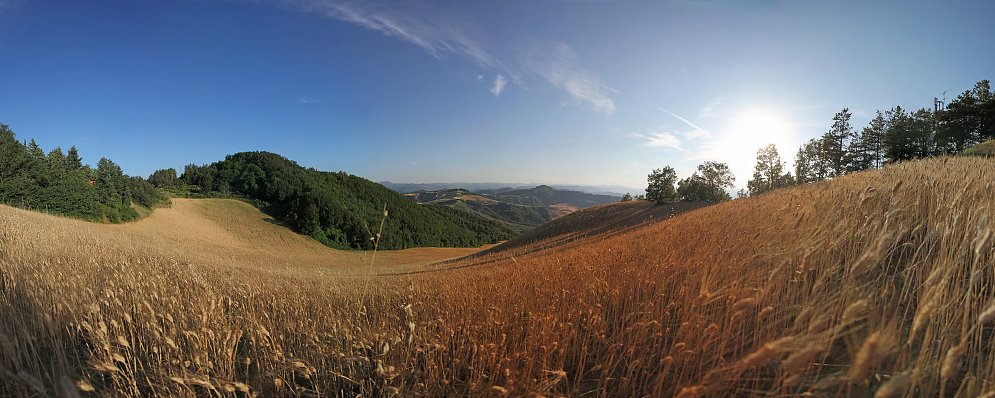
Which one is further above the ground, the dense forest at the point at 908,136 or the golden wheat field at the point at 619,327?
the dense forest at the point at 908,136

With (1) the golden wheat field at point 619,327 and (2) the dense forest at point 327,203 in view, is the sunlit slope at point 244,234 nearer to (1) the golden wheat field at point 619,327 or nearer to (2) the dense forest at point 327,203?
(2) the dense forest at point 327,203

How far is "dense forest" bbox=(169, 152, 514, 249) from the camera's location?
59875 millimetres

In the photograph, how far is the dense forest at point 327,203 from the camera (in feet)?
196

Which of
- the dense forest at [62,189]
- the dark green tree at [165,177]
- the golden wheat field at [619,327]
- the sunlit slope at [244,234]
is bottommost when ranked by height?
the sunlit slope at [244,234]

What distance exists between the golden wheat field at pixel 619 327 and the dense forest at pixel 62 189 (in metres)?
40.6

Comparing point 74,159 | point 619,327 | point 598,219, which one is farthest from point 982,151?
point 74,159

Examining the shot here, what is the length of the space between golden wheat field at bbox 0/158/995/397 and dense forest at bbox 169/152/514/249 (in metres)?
46.6

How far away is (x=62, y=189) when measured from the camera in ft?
113

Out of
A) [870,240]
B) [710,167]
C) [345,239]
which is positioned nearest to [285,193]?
[345,239]

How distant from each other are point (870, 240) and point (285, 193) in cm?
7559

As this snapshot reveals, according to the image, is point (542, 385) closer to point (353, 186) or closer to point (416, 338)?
point (416, 338)

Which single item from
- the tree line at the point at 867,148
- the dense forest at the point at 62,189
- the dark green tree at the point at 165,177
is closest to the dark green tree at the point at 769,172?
the tree line at the point at 867,148

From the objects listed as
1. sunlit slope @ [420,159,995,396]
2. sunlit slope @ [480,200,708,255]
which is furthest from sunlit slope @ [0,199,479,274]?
sunlit slope @ [420,159,995,396]

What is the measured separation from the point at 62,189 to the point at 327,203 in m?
30.6
